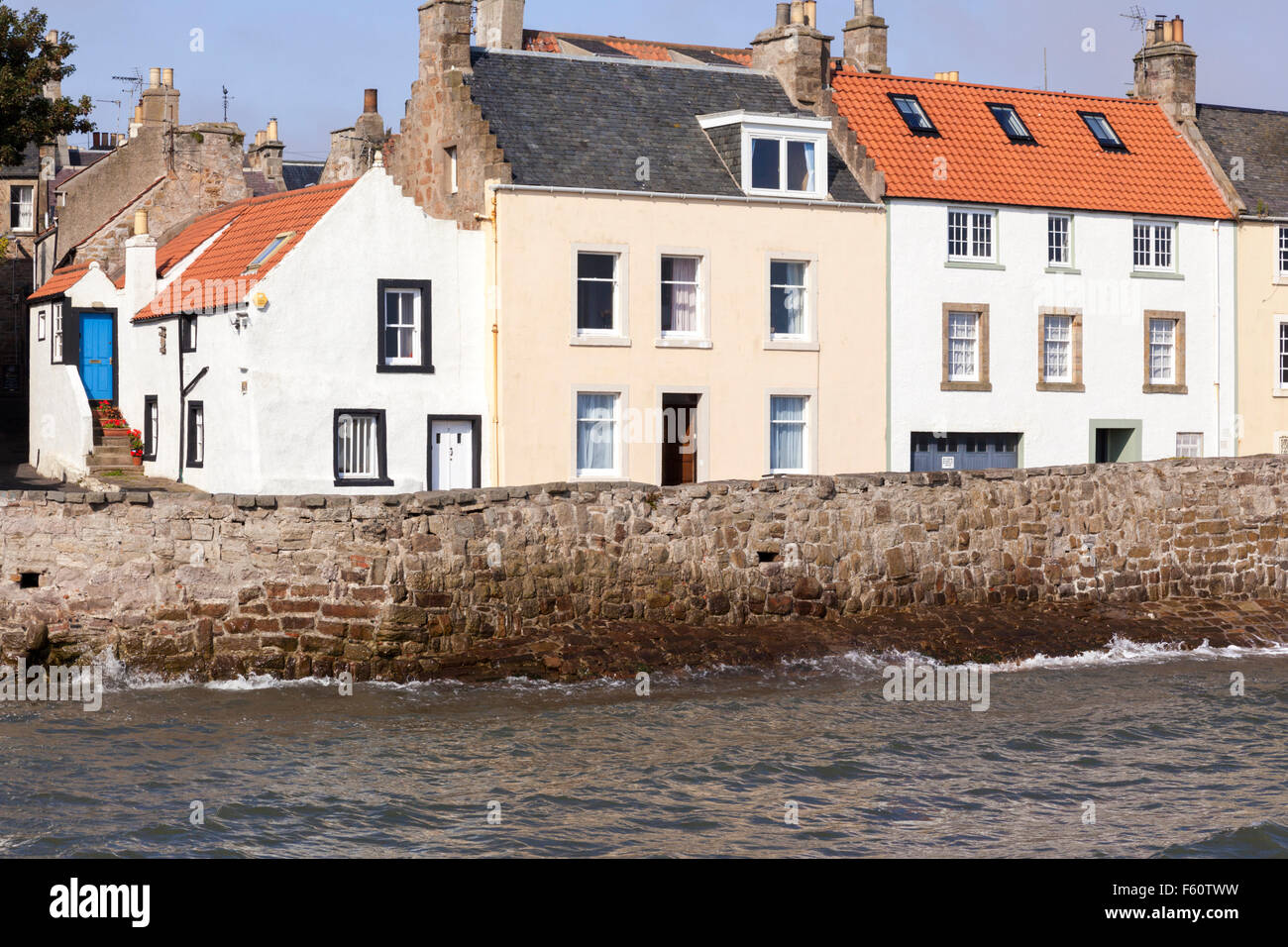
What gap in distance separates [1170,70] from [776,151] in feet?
40.9

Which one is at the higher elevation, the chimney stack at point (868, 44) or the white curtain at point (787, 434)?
the chimney stack at point (868, 44)

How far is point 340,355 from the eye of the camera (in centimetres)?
2975

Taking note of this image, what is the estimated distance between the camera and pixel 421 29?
32.6 m

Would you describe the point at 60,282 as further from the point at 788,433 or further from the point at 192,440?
the point at 788,433

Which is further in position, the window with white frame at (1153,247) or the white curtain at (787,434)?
the window with white frame at (1153,247)

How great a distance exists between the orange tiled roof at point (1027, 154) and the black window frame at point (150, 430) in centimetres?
1594

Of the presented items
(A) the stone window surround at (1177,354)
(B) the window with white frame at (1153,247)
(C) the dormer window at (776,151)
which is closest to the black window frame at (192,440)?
(C) the dormer window at (776,151)

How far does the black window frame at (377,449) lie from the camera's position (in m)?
29.7

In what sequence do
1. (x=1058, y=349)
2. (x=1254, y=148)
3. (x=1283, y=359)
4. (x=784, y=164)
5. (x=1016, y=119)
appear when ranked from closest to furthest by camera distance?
(x=784, y=164)
(x=1058, y=349)
(x=1016, y=119)
(x=1283, y=359)
(x=1254, y=148)

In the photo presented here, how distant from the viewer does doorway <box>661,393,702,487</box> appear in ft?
105

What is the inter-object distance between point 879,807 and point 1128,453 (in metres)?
23.2

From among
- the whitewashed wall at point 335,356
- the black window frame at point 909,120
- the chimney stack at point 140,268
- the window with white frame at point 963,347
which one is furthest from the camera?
the black window frame at point 909,120

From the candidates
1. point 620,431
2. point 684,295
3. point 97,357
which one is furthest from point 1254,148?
point 97,357

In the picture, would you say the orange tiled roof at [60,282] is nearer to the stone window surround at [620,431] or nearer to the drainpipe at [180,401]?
the drainpipe at [180,401]
